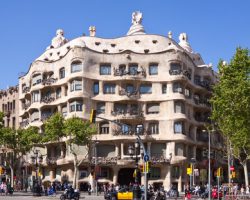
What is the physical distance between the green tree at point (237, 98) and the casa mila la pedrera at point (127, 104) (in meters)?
16.8

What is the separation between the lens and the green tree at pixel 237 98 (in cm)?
5230

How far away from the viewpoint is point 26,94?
84.6 metres

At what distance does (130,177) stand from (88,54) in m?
18.1

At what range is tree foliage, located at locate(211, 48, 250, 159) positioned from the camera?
52.3 m

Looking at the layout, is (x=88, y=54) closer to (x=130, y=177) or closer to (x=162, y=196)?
(x=130, y=177)

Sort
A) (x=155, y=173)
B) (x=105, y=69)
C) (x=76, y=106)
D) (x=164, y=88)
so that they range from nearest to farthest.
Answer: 1. (x=76, y=106)
2. (x=155, y=173)
3. (x=105, y=69)
4. (x=164, y=88)

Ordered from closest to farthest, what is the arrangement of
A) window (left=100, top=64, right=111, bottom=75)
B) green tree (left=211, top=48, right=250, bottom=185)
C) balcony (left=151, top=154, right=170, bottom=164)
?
green tree (left=211, top=48, right=250, bottom=185)
balcony (left=151, top=154, right=170, bottom=164)
window (left=100, top=64, right=111, bottom=75)

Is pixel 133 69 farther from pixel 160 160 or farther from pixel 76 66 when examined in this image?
pixel 160 160

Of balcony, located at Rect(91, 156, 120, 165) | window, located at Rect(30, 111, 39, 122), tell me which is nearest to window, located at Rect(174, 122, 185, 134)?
balcony, located at Rect(91, 156, 120, 165)

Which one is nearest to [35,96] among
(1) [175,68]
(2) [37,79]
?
(2) [37,79]

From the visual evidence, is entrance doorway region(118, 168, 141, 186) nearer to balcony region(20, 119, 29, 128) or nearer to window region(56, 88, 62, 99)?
window region(56, 88, 62, 99)

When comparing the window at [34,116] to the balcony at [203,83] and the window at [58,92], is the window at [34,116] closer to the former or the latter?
the window at [58,92]

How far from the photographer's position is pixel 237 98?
5341 centimetres

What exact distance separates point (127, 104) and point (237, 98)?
79.5 ft
